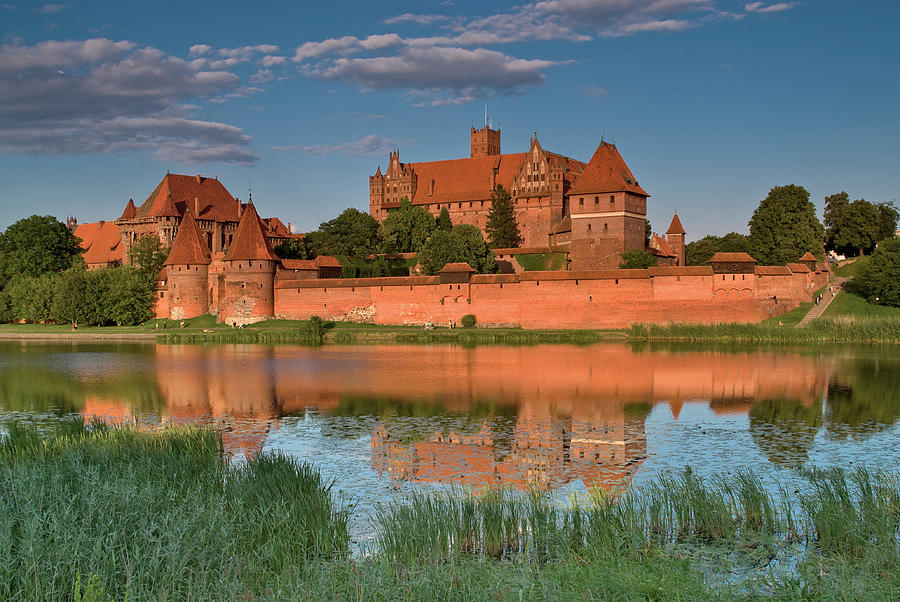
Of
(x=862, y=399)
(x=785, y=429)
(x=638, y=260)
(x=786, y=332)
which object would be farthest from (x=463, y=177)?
(x=785, y=429)

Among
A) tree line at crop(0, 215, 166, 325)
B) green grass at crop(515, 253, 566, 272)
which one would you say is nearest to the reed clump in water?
tree line at crop(0, 215, 166, 325)

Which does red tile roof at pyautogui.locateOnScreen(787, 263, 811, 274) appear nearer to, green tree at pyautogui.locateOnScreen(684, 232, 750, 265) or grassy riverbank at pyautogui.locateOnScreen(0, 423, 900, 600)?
green tree at pyautogui.locateOnScreen(684, 232, 750, 265)

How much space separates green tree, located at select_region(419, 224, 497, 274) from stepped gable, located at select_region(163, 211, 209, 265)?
33.3 feet

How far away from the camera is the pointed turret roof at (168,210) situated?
43.8 meters

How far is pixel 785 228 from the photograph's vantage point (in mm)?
37375

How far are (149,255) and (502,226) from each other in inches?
731

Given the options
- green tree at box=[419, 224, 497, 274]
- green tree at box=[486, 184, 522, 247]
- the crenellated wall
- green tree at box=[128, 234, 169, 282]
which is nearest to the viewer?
the crenellated wall

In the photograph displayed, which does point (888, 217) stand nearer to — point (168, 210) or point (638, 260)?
point (638, 260)

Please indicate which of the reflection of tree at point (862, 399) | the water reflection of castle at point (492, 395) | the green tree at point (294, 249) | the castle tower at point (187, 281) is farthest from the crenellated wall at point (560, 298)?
the reflection of tree at point (862, 399)

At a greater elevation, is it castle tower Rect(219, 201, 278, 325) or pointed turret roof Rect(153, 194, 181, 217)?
pointed turret roof Rect(153, 194, 181, 217)

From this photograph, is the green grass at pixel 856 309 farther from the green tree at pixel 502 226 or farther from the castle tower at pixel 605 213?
the green tree at pixel 502 226

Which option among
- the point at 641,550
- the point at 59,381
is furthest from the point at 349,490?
the point at 59,381

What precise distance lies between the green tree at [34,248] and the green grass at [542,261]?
24.1 m

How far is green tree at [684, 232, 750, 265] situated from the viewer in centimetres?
4539
